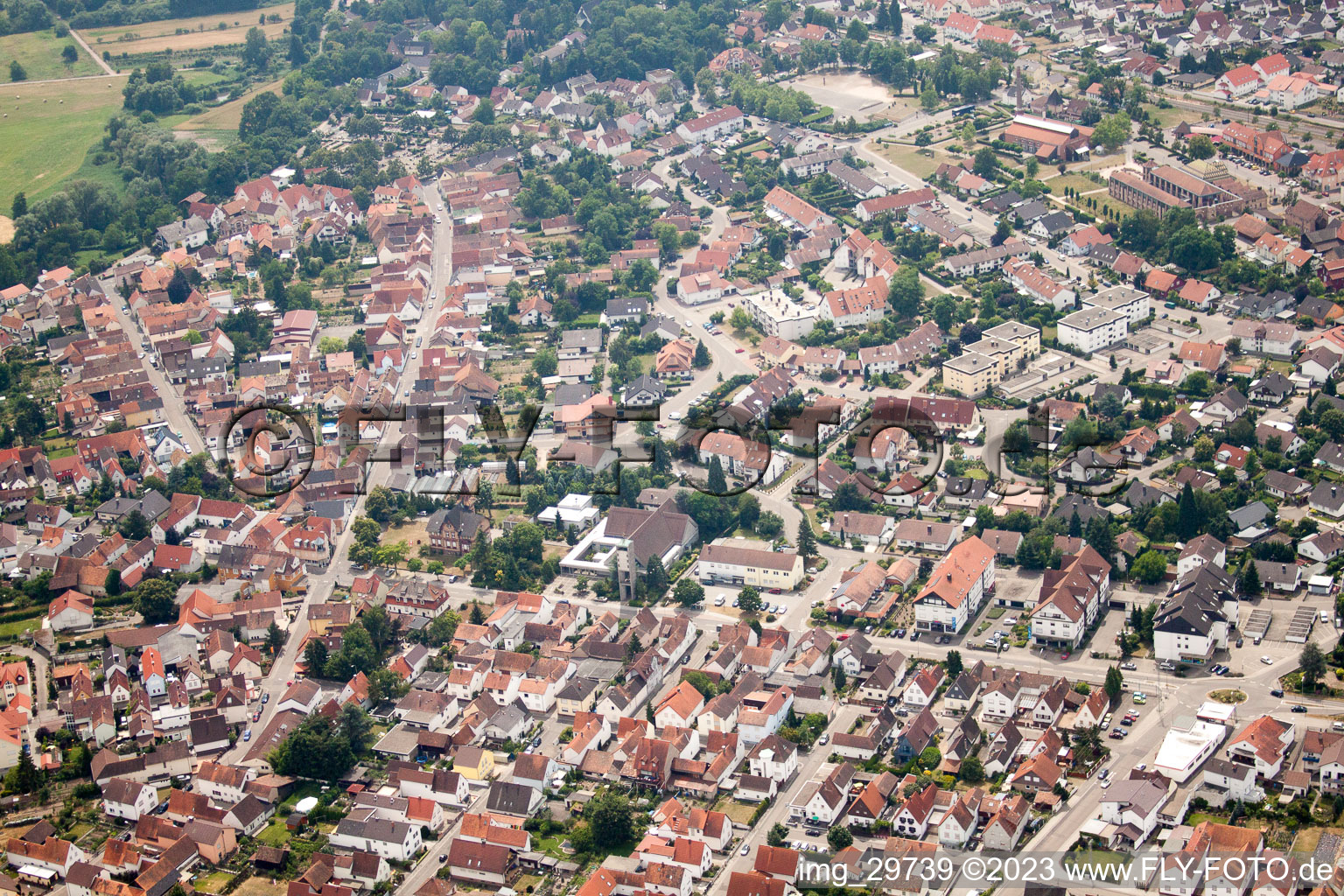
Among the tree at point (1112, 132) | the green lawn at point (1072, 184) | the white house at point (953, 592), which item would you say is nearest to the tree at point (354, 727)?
the white house at point (953, 592)

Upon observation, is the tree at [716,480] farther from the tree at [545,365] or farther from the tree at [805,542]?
the tree at [545,365]

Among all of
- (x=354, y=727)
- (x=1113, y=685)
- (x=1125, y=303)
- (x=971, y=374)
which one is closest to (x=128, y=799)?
(x=354, y=727)

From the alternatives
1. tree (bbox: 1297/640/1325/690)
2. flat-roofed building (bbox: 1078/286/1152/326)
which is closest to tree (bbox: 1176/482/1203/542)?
tree (bbox: 1297/640/1325/690)

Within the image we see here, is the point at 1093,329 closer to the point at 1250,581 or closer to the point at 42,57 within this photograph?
the point at 1250,581

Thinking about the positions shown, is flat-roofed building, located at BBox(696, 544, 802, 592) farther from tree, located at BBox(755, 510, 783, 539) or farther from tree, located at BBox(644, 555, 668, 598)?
tree, located at BBox(755, 510, 783, 539)

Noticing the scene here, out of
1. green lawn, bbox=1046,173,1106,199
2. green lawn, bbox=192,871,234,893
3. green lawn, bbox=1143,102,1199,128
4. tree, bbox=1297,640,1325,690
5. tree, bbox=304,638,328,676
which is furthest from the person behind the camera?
green lawn, bbox=1143,102,1199,128

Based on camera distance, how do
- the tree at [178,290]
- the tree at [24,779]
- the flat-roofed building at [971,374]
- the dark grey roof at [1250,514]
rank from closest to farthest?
the tree at [24,779], the dark grey roof at [1250,514], the flat-roofed building at [971,374], the tree at [178,290]

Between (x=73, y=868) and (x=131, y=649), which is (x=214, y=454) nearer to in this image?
(x=131, y=649)
